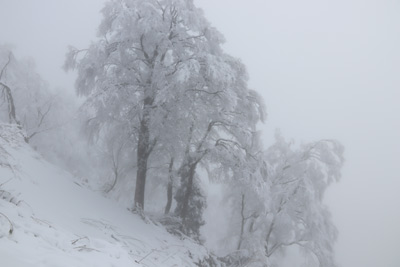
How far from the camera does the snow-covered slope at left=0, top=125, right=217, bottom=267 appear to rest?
4.12 metres

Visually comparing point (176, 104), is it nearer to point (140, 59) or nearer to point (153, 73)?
point (153, 73)

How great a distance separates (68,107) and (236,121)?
65.9 ft

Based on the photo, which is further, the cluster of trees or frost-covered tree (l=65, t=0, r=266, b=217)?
the cluster of trees

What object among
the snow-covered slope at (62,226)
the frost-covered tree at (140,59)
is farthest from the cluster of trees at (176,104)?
the snow-covered slope at (62,226)

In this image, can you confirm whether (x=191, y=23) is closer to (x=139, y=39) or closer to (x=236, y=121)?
(x=139, y=39)

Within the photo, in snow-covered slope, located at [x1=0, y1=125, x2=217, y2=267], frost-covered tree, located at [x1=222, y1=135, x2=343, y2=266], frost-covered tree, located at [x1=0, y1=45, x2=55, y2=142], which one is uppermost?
frost-covered tree, located at [x1=0, y1=45, x2=55, y2=142]

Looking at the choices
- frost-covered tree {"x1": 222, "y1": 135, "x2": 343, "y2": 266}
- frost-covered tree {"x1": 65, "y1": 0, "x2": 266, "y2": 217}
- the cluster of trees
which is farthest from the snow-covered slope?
frost-covered tree {"x1": 222, "y1": 135, "x2": 343, "y2": 266}

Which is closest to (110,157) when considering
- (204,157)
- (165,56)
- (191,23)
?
(204,157)

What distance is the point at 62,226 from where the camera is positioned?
20.3 ft

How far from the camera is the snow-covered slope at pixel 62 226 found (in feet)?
13.5

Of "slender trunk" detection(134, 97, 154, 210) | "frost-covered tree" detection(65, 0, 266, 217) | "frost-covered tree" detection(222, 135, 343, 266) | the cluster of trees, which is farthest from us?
"frost-covered tree" detection(222, 135, 343, 266)

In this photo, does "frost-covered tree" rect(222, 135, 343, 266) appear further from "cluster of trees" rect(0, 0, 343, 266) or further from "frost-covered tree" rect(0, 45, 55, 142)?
"frost-covered tree" rect(0, 45, 55, 142)

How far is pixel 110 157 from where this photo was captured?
16875 mm

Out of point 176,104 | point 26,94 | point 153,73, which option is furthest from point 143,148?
point 26,94
